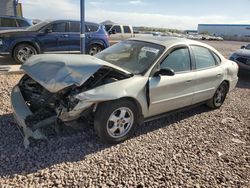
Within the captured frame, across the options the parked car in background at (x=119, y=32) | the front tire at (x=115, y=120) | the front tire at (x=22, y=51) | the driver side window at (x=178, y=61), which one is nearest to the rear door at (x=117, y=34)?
the parked car in background at (x=119, y=32)

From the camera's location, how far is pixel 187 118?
16.9 ft

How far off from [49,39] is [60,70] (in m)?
6.32

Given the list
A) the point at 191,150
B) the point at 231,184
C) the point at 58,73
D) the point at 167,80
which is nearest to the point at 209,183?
the point at 231,184

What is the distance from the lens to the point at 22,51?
29.4 feet

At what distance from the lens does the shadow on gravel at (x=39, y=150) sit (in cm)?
320

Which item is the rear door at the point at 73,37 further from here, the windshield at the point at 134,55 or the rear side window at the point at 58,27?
the windshield at the point at 134,55

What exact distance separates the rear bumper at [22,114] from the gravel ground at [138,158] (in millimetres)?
199

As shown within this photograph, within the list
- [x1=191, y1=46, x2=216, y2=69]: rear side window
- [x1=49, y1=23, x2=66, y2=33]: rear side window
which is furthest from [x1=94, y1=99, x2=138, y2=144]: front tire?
[x1=49, y1=23, x2=66, y2=33]: rear side window

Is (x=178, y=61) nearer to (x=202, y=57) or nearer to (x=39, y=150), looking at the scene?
(x=202, y=57)

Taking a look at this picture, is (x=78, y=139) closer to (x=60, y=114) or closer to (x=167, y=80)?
(x=60, y=114)

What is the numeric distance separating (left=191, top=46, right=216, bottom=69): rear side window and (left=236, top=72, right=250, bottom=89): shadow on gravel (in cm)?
356

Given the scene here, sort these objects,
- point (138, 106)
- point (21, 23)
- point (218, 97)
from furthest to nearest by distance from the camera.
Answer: point (21, 23)
point (218, 97)
point (138, 106)

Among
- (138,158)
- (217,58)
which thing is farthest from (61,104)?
(217,58)

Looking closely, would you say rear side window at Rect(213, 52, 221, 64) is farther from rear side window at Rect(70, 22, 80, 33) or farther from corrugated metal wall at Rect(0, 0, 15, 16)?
corrugated metal wall at Rect(0, 0, 15, 16)
